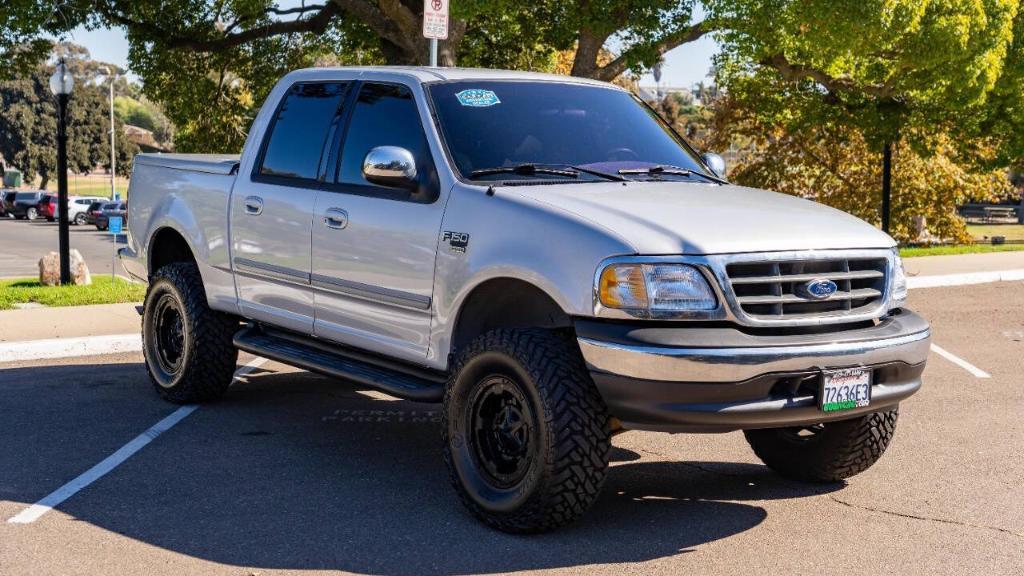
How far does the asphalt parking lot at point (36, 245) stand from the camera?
32.4 m

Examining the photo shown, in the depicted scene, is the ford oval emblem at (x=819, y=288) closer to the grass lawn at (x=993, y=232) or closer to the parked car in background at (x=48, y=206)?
the grass lawn at (x=993, y=232)

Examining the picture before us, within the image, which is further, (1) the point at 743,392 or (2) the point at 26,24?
(2) the point at 26,24

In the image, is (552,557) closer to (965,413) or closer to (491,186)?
(491,186)

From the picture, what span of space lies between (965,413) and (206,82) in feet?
78.8

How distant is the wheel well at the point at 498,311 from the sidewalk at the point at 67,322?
6.26 m

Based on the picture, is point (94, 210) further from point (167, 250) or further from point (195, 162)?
point (195, 162)

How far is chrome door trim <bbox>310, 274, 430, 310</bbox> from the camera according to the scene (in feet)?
20.4

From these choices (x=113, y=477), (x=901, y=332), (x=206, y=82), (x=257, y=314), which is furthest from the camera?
(x=206, y=82)

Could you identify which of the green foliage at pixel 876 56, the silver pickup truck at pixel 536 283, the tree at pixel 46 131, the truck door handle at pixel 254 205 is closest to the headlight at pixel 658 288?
the silver pickup truck at pixel 536 283

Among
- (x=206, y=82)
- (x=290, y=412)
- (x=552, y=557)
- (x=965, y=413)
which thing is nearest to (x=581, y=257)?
(x=552, y=557)

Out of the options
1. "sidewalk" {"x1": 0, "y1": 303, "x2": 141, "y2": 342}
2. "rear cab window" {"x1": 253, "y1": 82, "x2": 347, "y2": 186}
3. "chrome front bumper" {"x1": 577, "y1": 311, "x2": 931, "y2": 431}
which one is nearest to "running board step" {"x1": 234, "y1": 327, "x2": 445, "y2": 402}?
"rear cab window" {"x1": 253, "y1": 82, "x2": 347, "y2": 186}

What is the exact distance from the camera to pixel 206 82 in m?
29.5

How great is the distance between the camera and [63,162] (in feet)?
59.1

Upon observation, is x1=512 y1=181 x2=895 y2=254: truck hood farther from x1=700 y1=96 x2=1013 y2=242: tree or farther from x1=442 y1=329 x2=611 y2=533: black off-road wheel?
x1=700 y1=96 x2=1013 y2=242: tree
